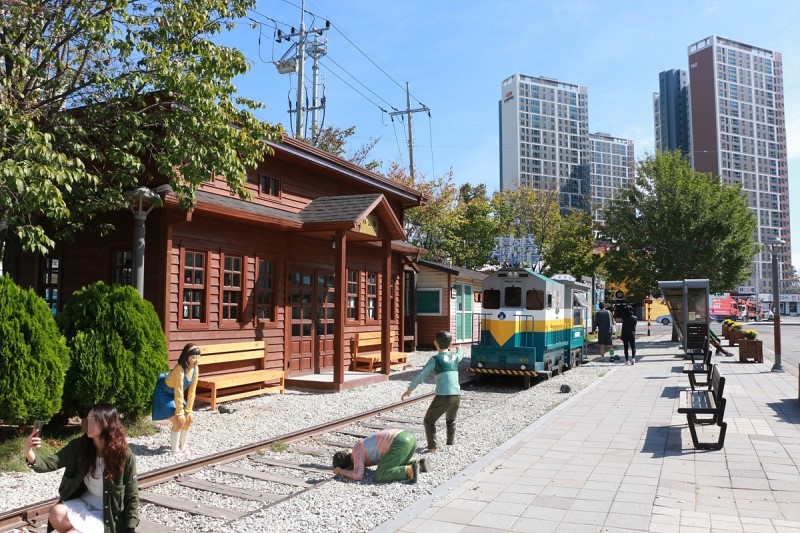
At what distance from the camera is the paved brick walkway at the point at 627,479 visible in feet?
18.4

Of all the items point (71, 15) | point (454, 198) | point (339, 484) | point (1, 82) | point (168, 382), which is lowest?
point (339, 484)

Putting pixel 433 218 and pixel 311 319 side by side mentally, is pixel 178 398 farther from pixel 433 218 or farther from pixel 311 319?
pixel 433 218

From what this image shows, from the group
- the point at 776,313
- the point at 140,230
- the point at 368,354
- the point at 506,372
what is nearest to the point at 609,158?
the point at 776,313

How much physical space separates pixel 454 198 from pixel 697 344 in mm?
16778

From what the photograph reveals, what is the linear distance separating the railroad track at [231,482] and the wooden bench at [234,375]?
7.92ft

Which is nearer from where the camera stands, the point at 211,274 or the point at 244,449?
the point at 244,449

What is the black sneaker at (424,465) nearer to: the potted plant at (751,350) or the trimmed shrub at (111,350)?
the trimmed shrub at (111,350)

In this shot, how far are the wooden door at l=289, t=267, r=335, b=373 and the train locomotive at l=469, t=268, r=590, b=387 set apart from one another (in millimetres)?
3691

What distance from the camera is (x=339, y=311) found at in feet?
46.5

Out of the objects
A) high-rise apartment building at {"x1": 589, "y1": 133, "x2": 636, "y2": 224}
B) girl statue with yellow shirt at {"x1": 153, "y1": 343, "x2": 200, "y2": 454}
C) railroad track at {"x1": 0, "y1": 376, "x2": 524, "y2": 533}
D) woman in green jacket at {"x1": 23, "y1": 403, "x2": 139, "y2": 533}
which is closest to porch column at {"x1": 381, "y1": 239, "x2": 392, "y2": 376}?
railroad track at {"x1": 0, "y1": 376, "x2": 524, "y2": 533}

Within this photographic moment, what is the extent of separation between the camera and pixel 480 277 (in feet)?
96.7

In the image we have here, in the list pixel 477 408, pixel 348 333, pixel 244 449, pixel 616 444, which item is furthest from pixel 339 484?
pixel 348 333

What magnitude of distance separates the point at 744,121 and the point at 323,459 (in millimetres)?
151403

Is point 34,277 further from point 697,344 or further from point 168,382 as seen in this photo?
point 697,344
